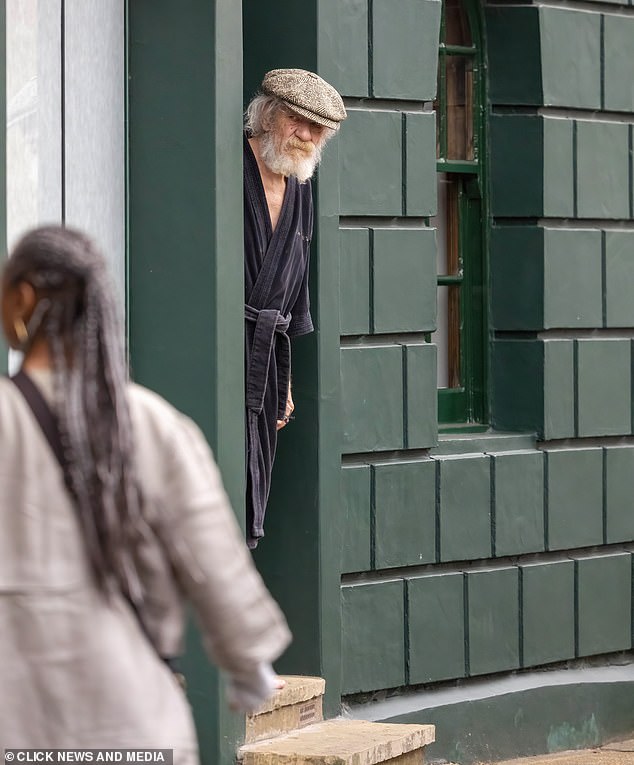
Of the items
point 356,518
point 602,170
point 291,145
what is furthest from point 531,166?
point 356,518

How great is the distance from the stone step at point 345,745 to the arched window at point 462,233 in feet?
5.65

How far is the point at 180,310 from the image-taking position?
6.39 m

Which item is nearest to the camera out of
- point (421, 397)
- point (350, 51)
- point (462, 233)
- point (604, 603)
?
point (350, 51)

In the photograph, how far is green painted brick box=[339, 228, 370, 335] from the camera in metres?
7.08

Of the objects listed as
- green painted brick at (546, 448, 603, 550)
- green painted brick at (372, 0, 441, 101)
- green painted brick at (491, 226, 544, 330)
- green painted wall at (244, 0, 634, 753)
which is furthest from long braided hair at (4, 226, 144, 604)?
green painted brick at (546, 448, 603, 550)

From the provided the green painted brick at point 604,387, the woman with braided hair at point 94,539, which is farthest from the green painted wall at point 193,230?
the woman with braided hair at point 94,539

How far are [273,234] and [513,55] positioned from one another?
1.93 m

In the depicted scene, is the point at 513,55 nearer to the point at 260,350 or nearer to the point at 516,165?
the point at 516,165

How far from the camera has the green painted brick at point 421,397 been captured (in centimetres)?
736

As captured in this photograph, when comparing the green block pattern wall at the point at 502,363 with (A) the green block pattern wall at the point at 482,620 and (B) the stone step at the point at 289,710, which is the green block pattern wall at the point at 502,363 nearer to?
(A) the green block pattern wall at the point at 482,620

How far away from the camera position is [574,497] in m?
8.03

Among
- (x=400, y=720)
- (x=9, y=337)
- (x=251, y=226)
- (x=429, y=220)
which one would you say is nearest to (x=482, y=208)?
(x=429, y=220)

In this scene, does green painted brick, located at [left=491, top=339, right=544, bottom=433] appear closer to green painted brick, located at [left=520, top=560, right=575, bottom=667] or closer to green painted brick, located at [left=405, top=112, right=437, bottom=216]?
green painted brick, located at [left=520, top=560, right=575, bottom=667]

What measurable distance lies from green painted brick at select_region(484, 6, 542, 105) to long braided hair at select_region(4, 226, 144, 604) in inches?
194
